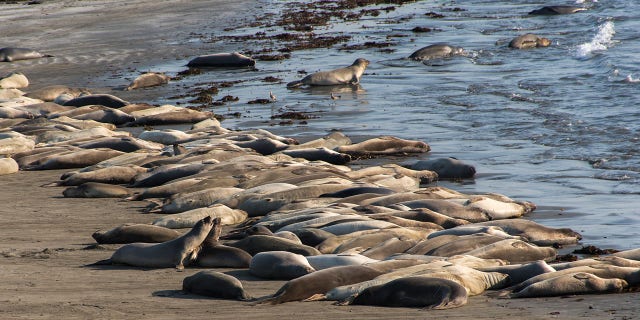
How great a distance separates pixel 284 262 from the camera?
6648mm

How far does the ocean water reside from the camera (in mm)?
10227

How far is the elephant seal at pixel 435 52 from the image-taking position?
21.7 metres

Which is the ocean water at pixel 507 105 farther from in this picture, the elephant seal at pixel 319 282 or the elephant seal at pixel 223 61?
the elephant seal at pixel 319 282

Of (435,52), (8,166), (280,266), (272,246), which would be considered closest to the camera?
(280,266)

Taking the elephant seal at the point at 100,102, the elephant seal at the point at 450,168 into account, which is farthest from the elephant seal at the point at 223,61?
the elephant seal at the point at 450,168

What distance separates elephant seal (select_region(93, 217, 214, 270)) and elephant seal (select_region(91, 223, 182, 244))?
0.50 meters

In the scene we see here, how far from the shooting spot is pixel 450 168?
35.3 feet

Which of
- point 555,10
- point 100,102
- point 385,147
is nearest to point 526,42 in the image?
point 555,10

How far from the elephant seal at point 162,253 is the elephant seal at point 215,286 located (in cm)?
84

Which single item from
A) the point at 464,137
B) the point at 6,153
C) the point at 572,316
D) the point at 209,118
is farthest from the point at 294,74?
the point at 572,316

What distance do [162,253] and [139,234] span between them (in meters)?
0.67

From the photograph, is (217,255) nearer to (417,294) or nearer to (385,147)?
(417,294)

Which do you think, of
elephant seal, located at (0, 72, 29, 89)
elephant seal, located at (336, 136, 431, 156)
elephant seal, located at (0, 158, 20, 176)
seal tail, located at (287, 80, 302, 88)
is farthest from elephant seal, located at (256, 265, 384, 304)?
elephant seal, located at (0, 72, 29, 89)

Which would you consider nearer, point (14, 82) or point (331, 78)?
point (331, 78)
